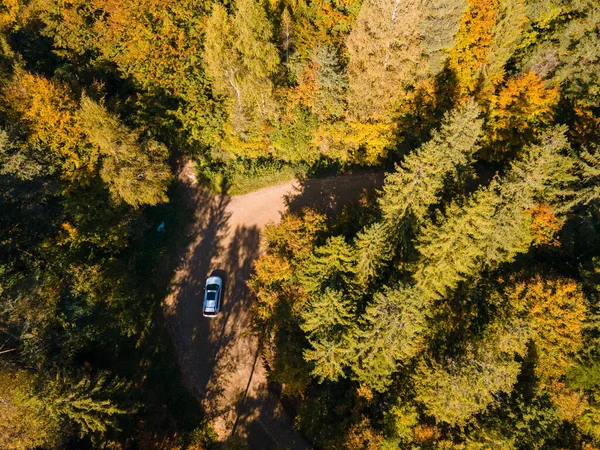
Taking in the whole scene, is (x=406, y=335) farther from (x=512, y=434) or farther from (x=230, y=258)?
(x=230, y=258)

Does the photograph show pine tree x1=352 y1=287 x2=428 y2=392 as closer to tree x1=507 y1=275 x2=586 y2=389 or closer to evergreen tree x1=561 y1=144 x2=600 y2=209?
tree x1=507 y1=275 x2=586 y2=389

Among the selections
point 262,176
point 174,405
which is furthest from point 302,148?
point 174,405

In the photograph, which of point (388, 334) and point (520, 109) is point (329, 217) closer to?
point (388, 334)

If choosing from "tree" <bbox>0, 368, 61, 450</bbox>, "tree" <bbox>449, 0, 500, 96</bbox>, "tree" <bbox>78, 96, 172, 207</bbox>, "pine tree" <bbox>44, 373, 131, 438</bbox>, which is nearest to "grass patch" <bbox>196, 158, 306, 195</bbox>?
"tree" <bbox>78, 96, 172, 207</bbox>

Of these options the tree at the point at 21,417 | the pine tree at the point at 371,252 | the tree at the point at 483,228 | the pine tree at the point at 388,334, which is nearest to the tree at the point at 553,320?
the tree at the point at 483,228

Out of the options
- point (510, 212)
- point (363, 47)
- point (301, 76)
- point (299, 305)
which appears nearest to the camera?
point (510, 212)

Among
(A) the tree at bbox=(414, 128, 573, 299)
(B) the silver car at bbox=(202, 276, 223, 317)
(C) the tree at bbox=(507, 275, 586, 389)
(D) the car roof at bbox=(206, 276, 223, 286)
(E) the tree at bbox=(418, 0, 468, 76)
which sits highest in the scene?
(E) the tree at bbox=(418, 0, 468, 76)
